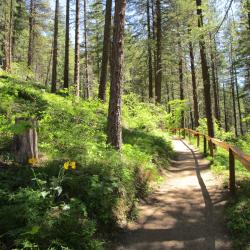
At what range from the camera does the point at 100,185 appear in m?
6.16

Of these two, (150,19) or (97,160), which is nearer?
(97,160)

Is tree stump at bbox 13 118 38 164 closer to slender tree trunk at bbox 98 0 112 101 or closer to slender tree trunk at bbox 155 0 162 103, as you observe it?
slender tree trunk at bbox 98 0 112 101

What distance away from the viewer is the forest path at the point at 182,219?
5852 mm

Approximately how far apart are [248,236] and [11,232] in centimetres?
368

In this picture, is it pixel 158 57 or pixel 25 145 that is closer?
pixel 25 145

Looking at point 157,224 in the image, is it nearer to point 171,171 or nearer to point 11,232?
point 11,232

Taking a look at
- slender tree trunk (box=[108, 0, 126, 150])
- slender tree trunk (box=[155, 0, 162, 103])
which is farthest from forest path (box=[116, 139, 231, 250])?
slender tree trunk (box=[155, 0, 162, 103])

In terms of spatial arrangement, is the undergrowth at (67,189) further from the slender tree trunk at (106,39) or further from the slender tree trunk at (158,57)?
the slender tree trunk at (158,57)

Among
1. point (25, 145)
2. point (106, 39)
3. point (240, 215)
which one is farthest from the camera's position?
point (106, 39)

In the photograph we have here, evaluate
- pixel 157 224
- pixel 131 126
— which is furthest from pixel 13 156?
pixel 131 126

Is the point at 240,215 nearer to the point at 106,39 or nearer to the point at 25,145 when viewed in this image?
the point at 25,145

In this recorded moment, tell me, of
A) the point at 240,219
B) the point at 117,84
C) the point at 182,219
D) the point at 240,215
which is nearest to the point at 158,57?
the point at 117,84

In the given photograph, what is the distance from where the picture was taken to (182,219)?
6.93 meters

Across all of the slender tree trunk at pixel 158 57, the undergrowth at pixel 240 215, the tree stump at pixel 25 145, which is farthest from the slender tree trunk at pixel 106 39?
the tree stump at pixel 25 145
